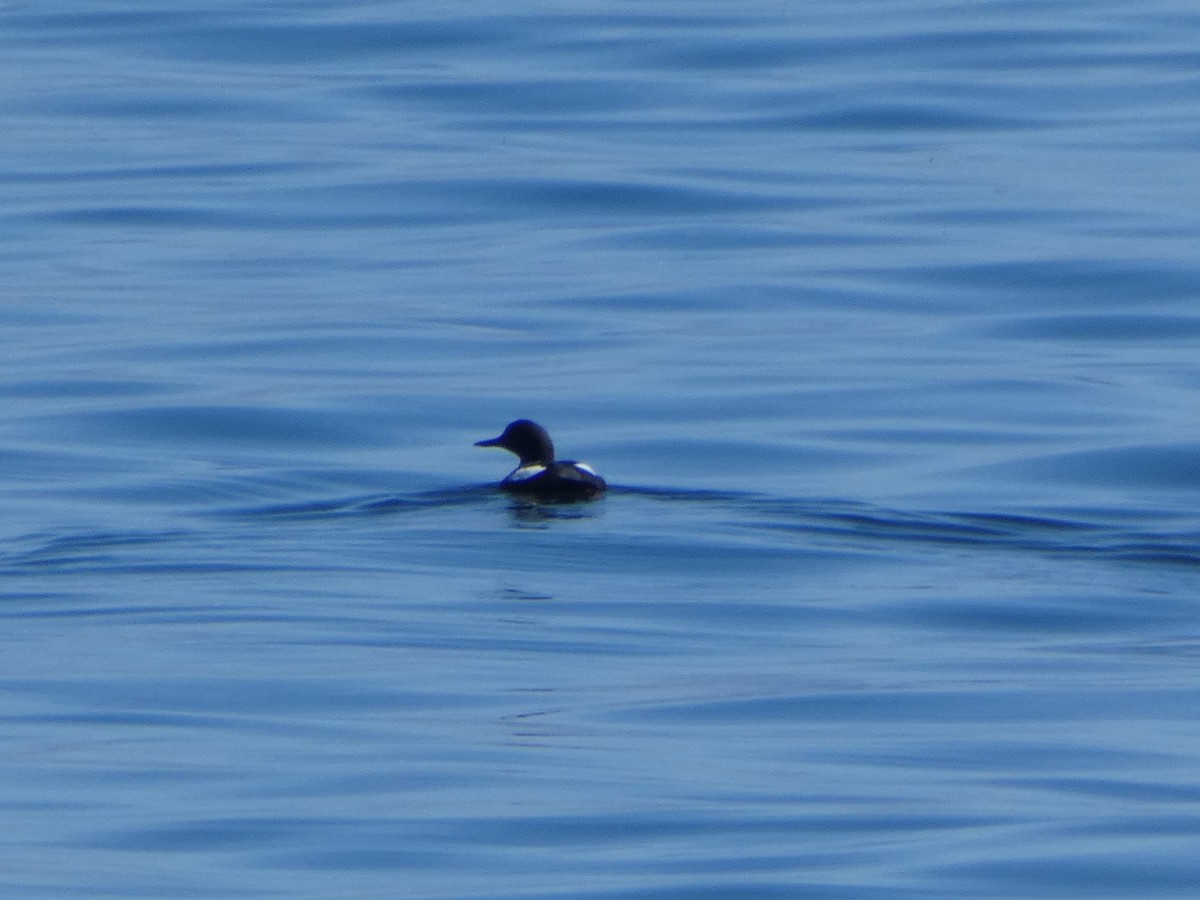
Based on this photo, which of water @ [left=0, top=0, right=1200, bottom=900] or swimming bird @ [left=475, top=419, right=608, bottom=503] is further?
swimming bird @ [left=475, top=419, right=608, bottom=503]

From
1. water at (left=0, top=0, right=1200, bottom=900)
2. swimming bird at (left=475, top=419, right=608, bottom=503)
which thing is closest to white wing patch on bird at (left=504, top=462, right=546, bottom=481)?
swimming bird at (left=475, top=419, right=608, bottom=503)

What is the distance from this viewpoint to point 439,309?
2216 cm

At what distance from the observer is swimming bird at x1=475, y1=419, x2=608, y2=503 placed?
1520 cm

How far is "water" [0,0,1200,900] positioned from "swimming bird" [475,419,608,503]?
0.16 m

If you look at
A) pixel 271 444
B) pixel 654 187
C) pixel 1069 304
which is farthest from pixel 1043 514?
pixel 654 187

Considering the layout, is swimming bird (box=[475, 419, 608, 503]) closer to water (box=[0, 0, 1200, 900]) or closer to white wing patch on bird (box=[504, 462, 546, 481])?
white wing patch on bird (box=[504, 462, 546, 481])

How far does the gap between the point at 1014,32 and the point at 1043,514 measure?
18.3m

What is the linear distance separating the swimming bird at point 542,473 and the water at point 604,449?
0.16m

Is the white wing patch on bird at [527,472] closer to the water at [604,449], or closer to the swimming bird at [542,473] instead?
the swimming bird at [542,473]

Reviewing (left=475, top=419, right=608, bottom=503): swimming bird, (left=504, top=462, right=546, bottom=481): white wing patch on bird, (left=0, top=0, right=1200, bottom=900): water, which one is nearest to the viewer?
(left=0, top=0, right=1200, bottom=900): water

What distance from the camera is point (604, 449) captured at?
17672 mm

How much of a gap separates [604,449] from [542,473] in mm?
2421

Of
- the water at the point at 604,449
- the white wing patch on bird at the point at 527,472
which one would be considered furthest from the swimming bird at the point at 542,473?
the water at the point at 604,449

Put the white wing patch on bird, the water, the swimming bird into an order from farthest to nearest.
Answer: the white wing patch on bird
the swimming bird
the water
